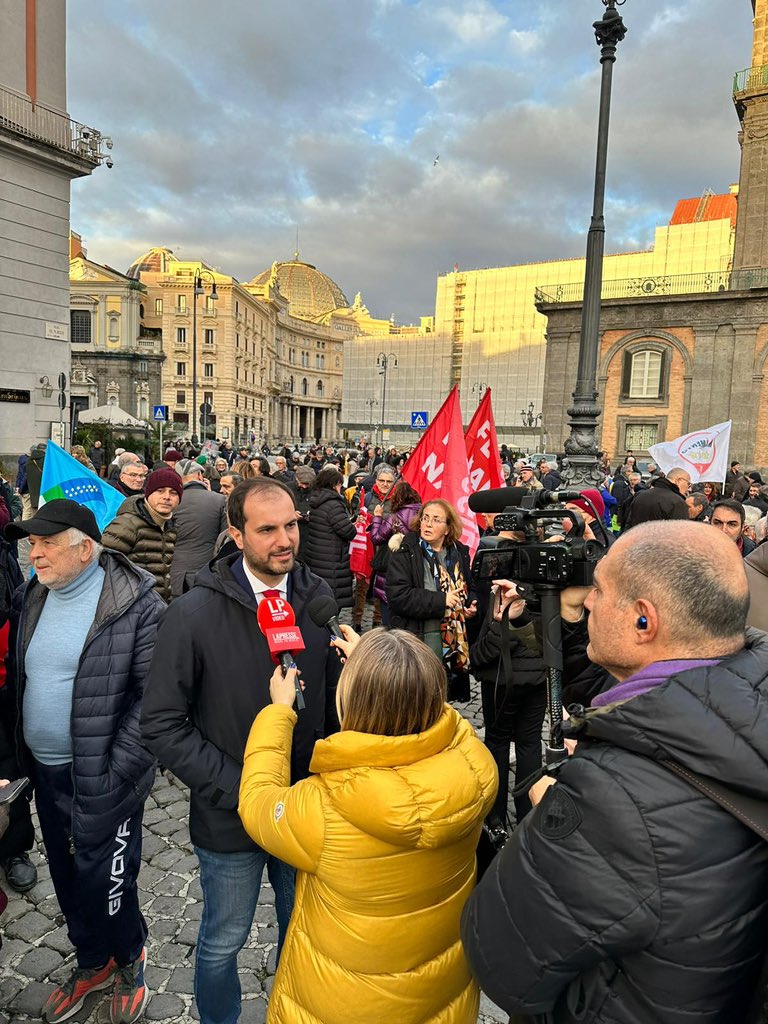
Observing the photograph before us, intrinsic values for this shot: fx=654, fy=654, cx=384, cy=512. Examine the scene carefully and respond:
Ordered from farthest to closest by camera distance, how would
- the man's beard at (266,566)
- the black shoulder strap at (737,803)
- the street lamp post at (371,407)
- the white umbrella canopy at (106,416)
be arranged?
the street lamp post at (371,407) → the white umbrella canopy at (106,416) → the man's beard at (266,566) → the black shoulder strap at (737,803)

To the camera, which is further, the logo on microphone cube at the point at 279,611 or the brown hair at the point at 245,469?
the brown hair at the point at 245,469

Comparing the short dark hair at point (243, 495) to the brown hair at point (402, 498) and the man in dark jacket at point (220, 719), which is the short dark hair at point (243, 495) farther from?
the brown hair at point (402, 498)

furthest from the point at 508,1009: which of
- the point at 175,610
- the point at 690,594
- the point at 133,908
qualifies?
the point at 133,908

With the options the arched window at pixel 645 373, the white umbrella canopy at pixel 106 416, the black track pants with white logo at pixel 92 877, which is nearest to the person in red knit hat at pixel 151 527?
the black track pants with white logo at pixel 92 877

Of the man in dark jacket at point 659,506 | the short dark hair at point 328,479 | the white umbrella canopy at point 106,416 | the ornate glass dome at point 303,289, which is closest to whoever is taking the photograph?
the man in dark jacket at point 659,506

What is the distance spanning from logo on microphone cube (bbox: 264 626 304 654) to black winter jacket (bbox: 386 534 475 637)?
2.33 m

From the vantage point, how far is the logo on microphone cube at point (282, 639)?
2.07 m

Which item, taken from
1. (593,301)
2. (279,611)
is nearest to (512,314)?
(593,301)

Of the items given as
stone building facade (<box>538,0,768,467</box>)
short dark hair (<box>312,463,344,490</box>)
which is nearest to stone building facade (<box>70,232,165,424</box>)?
stone building facade (<box>538,0,768,467</box>)

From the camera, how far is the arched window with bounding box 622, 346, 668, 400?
101 feet

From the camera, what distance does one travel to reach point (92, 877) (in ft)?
8.68

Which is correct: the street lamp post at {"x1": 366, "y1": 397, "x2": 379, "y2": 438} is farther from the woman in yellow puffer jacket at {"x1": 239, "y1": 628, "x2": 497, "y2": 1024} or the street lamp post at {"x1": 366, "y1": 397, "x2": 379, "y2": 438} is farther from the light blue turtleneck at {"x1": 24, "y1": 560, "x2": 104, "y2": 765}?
the woman in yellow puffer jacket at {"x1": 239, "y1": 628, "x2": 497, "y2": 1024}

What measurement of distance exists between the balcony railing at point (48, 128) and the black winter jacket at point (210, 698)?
1840cm

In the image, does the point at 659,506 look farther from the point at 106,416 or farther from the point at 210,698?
the point at 106,416
